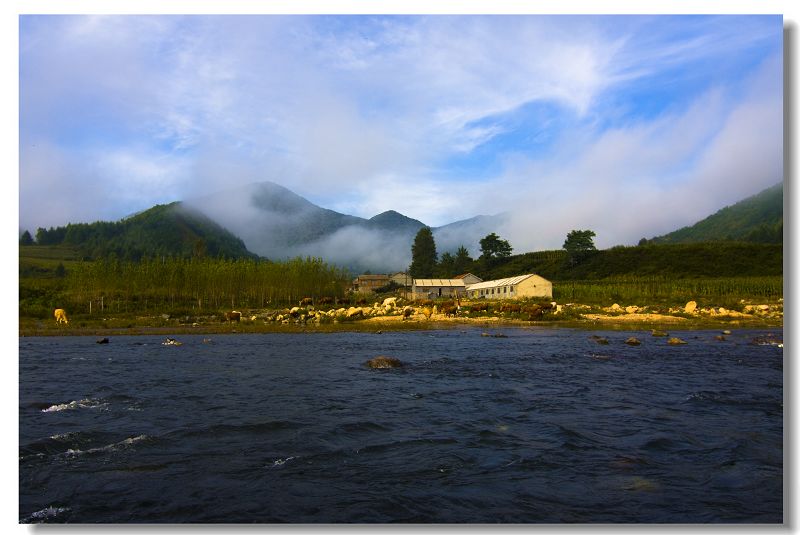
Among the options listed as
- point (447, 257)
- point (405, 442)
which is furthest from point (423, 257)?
point (405, 442)

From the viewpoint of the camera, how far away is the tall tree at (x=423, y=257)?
479ft

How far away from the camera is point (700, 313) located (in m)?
44.0

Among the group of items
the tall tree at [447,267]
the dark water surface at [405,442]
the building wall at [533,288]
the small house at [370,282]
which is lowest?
the dark water surface at [405,442]

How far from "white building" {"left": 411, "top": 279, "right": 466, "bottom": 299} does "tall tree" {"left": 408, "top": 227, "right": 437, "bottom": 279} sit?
151 feet

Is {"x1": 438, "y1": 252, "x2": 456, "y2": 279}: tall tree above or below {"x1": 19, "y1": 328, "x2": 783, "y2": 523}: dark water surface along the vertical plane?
above

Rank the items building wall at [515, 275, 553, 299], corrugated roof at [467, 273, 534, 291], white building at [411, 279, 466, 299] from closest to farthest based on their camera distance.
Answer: building wall at [515, 275, 553, 299]
corrugated roof at [467, 273, 534, 291]
white building at [411, 279, 466, 299]

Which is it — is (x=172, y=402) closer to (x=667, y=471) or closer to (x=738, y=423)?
(x=667, y=471)

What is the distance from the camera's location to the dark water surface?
6.54m

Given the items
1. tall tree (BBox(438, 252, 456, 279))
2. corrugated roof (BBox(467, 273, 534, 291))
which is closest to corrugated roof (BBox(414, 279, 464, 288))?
corrugated roof (BBox(467, 273, 534, 291))

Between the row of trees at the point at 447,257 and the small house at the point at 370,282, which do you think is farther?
the row of trees at the point at 447,257

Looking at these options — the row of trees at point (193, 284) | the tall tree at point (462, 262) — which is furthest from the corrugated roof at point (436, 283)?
the tall tree at point (462, 262)

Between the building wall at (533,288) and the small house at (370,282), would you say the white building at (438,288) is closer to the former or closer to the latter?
the building wall at (533,288)

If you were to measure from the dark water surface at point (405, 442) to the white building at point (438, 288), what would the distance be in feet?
251

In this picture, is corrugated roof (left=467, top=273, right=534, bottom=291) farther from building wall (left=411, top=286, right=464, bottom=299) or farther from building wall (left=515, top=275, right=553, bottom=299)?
building wall (left=411, top=286, right=464, bottom=299)
